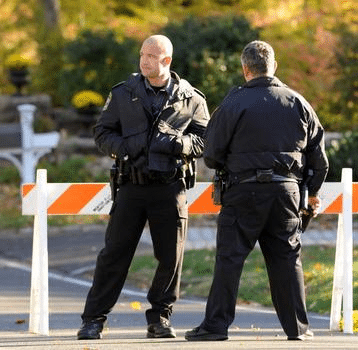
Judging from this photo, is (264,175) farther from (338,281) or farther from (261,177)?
(338,281)

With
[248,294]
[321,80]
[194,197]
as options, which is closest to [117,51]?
[321,80]

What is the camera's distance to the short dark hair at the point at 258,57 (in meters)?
8.55

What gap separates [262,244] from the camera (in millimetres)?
8883

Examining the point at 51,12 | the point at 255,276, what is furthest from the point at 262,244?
the point at 51,12

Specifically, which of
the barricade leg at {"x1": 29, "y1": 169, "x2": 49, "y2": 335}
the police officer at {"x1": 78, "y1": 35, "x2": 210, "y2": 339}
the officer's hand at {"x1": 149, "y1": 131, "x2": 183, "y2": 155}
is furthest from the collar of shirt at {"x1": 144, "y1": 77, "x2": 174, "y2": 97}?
the barricade leg at {"x1": 29, "y1": 169, "x2": 49, "y2": 335}

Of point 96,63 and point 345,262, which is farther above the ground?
point 96,63

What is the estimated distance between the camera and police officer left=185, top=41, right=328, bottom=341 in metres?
8.61

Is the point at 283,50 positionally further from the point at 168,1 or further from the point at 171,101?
the point at 171,101

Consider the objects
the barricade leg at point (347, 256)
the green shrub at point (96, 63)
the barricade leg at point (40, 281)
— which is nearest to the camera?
the barricade leg at point (40, 281)

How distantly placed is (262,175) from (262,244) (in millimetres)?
533

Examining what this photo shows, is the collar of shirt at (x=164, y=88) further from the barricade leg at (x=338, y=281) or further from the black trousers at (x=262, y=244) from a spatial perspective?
the barricade leg at (x=338, y=281)

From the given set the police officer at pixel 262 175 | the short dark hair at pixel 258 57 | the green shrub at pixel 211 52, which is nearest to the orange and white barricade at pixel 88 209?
the police officer at pixel 262 175

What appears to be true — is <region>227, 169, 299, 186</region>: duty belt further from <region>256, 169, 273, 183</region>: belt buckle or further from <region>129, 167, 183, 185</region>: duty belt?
<region>129, 167, 183, 185</region>: duty belt

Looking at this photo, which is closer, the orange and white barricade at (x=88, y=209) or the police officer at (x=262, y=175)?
the police officer at (x=262, y=175)
